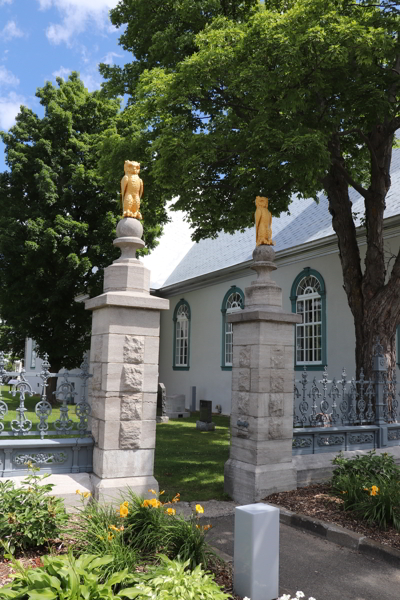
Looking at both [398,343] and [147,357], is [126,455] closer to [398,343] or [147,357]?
[147,357]

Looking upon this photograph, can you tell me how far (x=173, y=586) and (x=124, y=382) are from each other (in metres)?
2.66

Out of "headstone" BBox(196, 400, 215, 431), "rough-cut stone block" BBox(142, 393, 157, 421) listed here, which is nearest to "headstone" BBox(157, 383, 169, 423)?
"headstone" BBox(196, 400, 215, 431)

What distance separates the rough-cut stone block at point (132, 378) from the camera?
577 centimetres

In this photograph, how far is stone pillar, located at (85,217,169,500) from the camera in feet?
18.6

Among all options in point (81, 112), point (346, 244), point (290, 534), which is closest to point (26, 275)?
point (81, 112)

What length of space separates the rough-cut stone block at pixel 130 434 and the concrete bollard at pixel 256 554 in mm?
2092

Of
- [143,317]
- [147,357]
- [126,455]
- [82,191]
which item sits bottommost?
[126,455]

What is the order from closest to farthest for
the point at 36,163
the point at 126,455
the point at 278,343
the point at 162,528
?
the point at 162,528
the point at 126,455
the point at 278,343
the point at 36,163

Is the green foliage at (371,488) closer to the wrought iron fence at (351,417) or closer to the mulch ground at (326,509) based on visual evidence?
the mulch ground at (326,509)

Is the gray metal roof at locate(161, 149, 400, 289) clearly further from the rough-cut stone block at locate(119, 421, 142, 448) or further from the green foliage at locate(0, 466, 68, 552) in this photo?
the green foliage at locate(0, 466, 68, 552)

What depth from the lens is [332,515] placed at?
602cm

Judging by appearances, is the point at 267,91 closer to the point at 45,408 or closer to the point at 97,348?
the point at 97,348

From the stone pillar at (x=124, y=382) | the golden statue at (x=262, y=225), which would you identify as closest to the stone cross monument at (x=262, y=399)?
the golden statue at (x=262, y=225)

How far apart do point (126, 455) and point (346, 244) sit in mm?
7198
